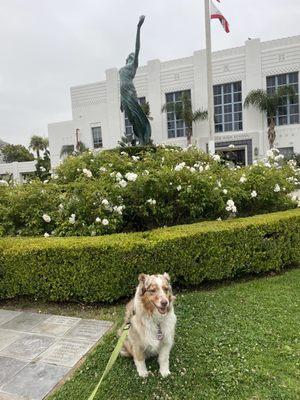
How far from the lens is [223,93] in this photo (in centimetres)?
2855

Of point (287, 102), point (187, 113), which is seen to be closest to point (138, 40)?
point (187, 113)

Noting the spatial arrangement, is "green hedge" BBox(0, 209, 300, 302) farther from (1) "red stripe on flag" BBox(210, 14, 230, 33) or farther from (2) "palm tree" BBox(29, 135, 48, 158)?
(2) "palm tree" BBox(29, 135, 48, 158)

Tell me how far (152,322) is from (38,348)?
157 centimetres

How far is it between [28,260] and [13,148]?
60.1 meters

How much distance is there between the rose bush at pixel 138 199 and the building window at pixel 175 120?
23244mm

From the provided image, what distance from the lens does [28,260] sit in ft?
15.5

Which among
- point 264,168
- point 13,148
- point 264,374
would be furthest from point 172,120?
point 13,148

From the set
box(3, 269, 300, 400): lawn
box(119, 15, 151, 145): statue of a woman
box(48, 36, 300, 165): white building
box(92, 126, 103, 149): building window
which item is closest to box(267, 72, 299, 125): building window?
box(48, 36, 300, 165): white building

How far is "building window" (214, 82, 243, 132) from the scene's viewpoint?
2808 cm

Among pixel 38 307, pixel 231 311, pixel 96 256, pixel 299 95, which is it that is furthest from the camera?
pixel 299 95

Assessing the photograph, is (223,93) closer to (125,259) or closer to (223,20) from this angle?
(223,20)

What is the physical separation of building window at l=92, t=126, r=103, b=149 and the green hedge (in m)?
29.7

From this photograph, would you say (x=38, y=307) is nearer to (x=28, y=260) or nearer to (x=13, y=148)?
(x=28, y=260)

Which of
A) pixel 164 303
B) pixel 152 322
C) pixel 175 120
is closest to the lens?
pixel 164 303
